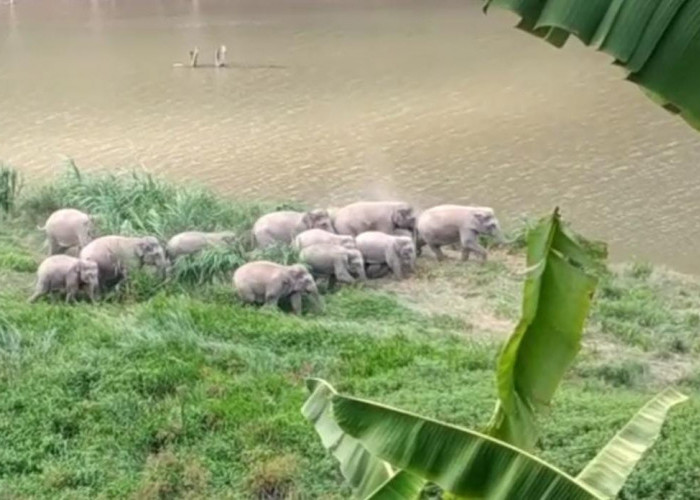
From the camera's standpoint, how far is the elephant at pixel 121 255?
5.59m

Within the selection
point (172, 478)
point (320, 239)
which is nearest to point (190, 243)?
point (320, 239)

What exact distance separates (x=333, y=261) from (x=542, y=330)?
3986 mm

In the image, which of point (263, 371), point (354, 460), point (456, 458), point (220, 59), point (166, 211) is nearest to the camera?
point (456, 458)

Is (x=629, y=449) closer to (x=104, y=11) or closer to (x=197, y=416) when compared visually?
(x=197, y=416)

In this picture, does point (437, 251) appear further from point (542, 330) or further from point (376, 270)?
point (542, 330)

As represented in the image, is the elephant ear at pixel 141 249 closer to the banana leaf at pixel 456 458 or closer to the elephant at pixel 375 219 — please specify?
the elephant at pixel 375 219

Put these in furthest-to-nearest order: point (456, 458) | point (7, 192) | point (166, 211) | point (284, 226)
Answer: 1. point (7, 192)
2. point (166, 211)
3. point (284, 226)
4. point (456, 458)

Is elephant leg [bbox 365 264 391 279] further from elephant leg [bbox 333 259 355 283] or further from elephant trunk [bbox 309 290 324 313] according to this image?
elephant trunk [bbox 309 290 324 313]

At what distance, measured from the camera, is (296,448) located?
142 inches

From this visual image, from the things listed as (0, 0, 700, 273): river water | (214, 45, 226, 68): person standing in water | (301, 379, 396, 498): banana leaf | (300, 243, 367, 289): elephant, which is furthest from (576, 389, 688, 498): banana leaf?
(214, 45, 226, 68): person standing in water

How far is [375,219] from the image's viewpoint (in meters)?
6.27

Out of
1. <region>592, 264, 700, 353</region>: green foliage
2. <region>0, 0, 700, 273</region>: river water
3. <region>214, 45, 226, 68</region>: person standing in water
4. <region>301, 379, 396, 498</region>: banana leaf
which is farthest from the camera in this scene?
<region>214, 45, 226, 68</region>: person standing in water

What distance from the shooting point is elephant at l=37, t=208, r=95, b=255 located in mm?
6059

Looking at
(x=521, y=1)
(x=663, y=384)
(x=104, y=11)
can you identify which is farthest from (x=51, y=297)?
(x=104, y=11)
